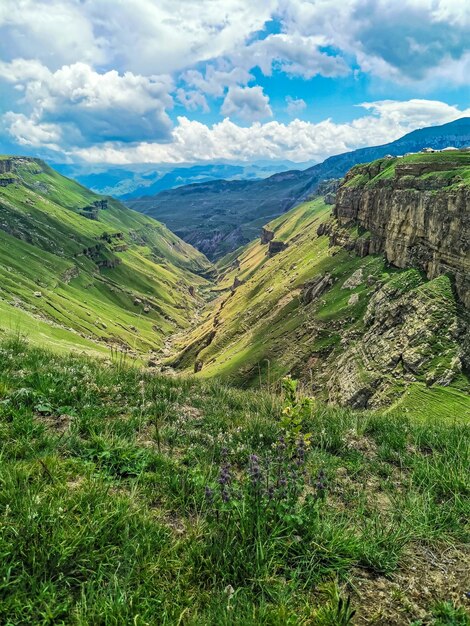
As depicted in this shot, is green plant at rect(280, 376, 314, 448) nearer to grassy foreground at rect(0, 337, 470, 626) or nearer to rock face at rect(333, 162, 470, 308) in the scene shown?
grassy foreground at rect(0, 337, 470, 626)

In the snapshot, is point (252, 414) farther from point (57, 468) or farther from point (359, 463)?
point (57, 468)

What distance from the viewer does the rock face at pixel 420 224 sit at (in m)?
62.8

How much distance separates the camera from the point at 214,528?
17.5 ft

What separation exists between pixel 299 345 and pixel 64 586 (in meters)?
93.0

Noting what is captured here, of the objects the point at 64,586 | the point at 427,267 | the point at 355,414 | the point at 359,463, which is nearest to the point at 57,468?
the point at 64,586

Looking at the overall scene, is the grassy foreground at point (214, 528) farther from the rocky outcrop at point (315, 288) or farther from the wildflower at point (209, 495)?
the rocky outcrop at point (315, 288)

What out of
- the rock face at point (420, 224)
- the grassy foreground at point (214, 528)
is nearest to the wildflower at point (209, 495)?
the grassy foreground at point (214, 528)

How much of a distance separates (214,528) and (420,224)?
8559 cm

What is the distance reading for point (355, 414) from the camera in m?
10.9

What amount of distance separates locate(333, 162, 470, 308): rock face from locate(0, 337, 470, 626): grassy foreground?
61275 mm

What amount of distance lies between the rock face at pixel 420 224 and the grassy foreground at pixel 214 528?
61.3 m

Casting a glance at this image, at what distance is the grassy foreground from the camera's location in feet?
14.3

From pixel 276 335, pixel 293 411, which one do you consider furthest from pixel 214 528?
pixel 276 335

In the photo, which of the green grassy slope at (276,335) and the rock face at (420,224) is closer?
the rock face at (420,224)
